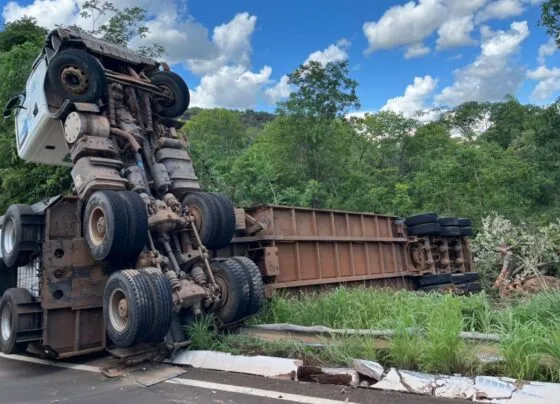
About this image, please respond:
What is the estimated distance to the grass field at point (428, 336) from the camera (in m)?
3.39

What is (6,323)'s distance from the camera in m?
5.39

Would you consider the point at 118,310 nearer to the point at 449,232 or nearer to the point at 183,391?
the point at 183,391

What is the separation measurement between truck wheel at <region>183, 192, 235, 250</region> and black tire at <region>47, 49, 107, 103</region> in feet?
6.14

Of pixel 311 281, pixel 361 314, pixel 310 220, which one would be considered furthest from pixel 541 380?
pixel 310 220

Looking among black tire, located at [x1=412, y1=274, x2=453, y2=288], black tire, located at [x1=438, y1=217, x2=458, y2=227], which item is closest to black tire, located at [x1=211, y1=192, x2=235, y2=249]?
black tire, located at [x1=412, y1=274, x2=453, y2=288]

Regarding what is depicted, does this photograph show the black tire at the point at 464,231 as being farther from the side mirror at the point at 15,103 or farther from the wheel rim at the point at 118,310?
the side mirror at the point at 15,103

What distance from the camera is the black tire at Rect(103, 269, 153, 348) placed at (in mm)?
4504

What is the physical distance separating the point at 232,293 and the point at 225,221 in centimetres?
102

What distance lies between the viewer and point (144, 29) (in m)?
16.2

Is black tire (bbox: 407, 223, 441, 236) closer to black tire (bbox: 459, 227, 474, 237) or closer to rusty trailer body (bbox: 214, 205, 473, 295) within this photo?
rusty trailer body (bbox: 214, 205, 473, 295)

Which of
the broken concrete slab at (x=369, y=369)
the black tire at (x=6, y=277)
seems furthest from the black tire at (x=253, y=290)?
the black tire at (x=6, y=277)

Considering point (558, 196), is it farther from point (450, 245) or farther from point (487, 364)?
point (487, 364)

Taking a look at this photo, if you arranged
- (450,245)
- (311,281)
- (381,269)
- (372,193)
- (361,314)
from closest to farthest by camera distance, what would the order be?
(361,314)
(311,281)
(381,269)
(450,245)
(372,193)

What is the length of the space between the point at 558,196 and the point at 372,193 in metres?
7.97
